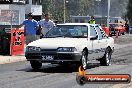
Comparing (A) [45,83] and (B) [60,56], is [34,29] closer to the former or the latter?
(B) [60,56]

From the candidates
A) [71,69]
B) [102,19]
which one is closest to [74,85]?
[71,69]

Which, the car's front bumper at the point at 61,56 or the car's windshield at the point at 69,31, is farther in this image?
the car's windshield at the point at 69,31

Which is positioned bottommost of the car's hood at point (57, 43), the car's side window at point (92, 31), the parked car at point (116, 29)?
the parked car at point (116, 29)

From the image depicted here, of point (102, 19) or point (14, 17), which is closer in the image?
point (14, 17)

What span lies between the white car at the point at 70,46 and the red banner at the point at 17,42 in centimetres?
544

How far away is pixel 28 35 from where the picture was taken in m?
18.4

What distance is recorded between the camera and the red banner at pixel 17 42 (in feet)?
63.6

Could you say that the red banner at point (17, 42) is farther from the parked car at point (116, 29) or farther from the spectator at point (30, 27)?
the parked car at point (116, 29)

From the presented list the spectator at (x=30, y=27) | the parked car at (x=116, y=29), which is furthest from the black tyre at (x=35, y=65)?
the parked car at (x=116, y=29)

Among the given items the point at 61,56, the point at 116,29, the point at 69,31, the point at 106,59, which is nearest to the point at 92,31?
the point at 69,31

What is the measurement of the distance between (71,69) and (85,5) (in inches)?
5211

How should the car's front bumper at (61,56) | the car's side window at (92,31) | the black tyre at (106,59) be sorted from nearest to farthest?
the car's front bumper at (61,56), the car's side window at (92,31), the black tyre at (106,59)

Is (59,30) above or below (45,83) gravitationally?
above

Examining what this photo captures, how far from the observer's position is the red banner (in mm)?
19375
